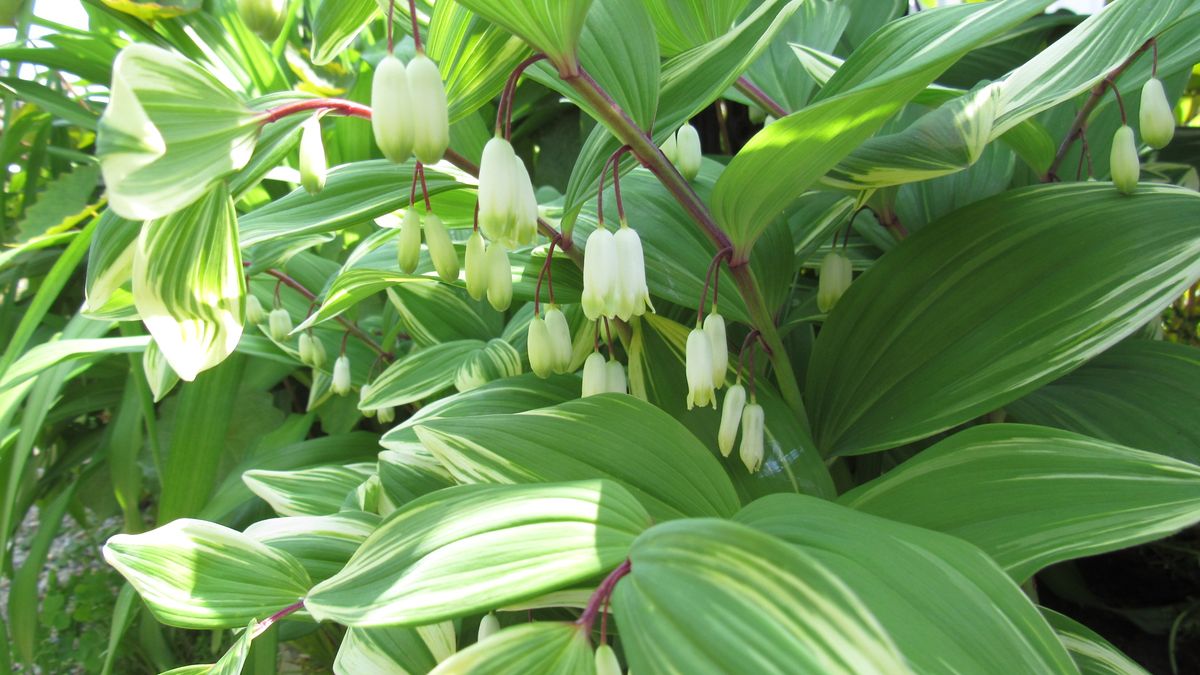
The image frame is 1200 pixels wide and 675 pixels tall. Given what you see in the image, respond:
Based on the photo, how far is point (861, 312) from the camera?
0.80 m

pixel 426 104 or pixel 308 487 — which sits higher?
pixel 426 104

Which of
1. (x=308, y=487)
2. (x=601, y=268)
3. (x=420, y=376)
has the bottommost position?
(x=308, y=487)

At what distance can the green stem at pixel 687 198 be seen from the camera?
62cm

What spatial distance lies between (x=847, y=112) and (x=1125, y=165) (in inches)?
12.5

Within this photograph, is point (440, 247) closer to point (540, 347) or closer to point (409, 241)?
point (409, 241)

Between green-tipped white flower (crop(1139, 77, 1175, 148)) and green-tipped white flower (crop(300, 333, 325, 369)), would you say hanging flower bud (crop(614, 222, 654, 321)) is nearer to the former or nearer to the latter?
green-tipped white flower (crop(1139, 77, 1175, 148))

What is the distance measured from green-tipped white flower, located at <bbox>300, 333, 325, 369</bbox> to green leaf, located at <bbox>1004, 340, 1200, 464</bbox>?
96cm

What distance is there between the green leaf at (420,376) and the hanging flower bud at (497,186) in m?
0.46

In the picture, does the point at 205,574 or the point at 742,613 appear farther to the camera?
the point at 205,574

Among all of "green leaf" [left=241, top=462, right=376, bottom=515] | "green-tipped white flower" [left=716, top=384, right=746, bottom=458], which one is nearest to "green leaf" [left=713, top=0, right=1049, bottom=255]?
"green-tipped white flower" [left=716, top=384, right=746, bottom=458]

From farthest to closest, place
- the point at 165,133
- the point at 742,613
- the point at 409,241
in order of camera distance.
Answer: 1. the point at 409,241
2. the point at 165,133
3. the point at 742,613

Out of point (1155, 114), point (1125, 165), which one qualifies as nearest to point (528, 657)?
point (1125, 165)

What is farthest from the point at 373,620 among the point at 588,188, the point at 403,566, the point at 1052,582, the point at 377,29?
the point at 377,29

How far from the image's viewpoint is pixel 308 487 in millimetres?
1062
